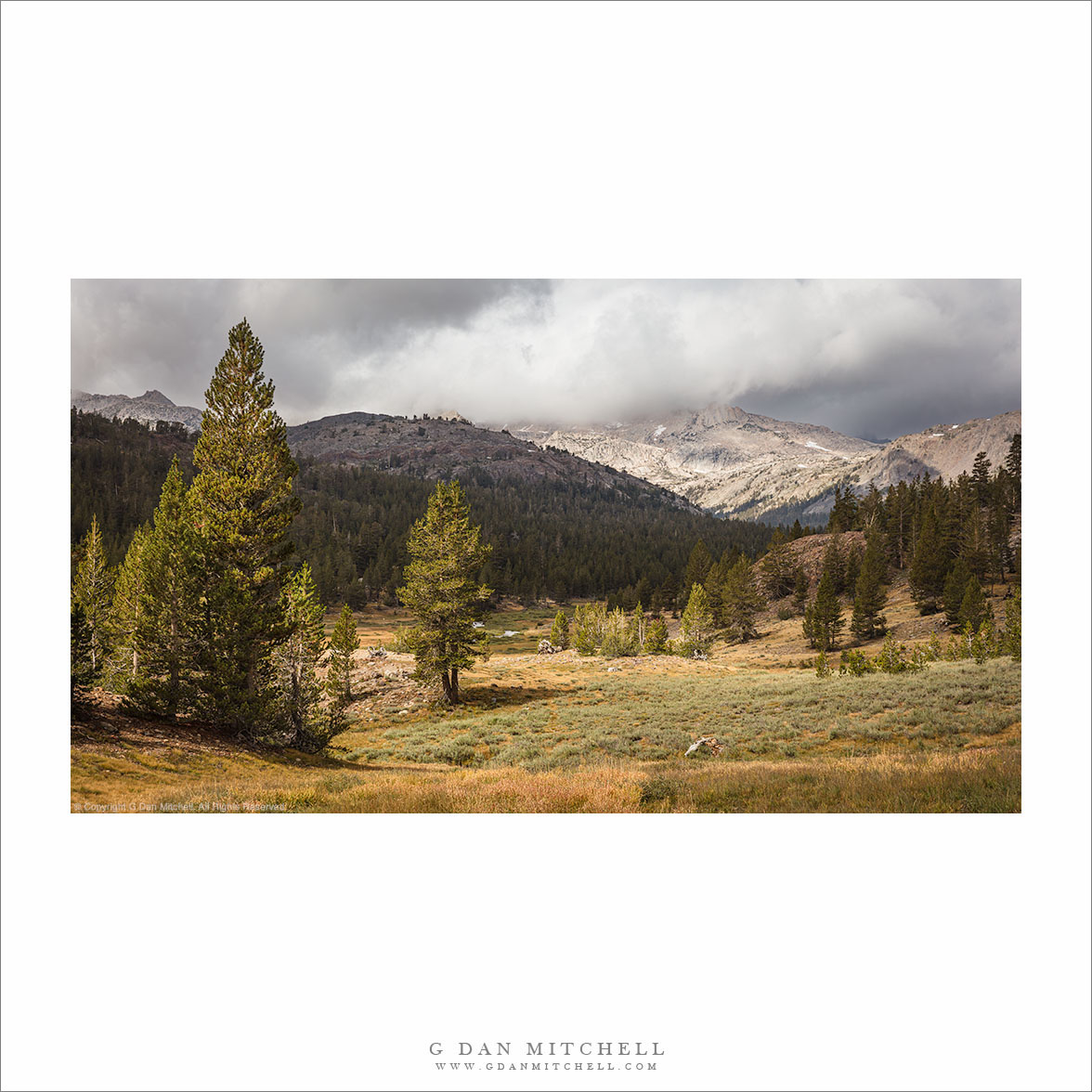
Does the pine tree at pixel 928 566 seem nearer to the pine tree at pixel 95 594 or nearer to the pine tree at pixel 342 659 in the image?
the pine tree at pixel 342 659

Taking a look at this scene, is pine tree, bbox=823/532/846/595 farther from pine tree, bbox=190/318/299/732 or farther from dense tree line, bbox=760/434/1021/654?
pine tree, bbox=190/318/299/732

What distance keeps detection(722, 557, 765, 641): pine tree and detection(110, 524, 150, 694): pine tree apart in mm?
17261

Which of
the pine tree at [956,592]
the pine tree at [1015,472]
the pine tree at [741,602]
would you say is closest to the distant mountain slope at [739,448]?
the pine tree at [956,592]

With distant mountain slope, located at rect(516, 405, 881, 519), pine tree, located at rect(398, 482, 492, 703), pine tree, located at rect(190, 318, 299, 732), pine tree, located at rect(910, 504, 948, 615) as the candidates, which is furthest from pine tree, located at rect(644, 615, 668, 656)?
pine tree, located at rect(190, 318, 299, 732)

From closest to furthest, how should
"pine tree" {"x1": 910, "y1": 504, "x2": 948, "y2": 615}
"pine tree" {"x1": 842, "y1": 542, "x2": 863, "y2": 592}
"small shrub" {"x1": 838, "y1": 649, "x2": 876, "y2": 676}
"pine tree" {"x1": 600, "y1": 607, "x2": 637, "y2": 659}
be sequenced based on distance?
"pine tree" {"x1": 910, "y1": 504, "x2": 948, "y2": 615}, "small shrub" {"x1": 838, "y1": 649, "x2": 876, "y2": 676}, "pine tree" {"x1": 842, "y1": 542, "x2": 863, "y2": 592}, "pine tree" {"x1": 600, "y1": 607, "x2": 637, "y2": 659}

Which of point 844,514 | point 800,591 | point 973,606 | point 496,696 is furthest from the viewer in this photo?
point 800,591

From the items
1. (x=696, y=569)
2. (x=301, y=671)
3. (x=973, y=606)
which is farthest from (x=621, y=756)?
(x=696, y=569)

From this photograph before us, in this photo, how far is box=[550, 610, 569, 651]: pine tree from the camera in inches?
738

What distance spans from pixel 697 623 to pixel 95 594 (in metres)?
20.1

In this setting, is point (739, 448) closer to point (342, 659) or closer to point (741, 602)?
point (741, 602)

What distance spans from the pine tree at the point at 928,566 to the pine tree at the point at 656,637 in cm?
1158

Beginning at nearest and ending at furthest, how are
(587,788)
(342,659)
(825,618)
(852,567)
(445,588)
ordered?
(587,788) < (342,659) < (445,588) < (852,567) < (825,618)

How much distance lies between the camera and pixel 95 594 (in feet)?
27.1
